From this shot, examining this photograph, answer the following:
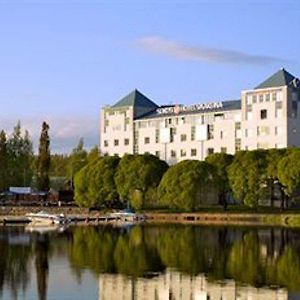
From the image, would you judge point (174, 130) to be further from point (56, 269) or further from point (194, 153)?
point (56, 269)

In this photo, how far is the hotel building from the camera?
11994 cm

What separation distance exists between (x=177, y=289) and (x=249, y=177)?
6249cm

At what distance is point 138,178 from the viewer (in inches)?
4213

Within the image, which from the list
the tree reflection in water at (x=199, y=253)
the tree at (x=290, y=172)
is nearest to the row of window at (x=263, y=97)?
the tree at (x=290, y=172)

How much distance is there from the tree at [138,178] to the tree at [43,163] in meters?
24.0

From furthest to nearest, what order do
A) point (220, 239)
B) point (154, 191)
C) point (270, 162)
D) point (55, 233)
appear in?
point (154, 191), point (270, 162), point (55, 233), point (220, 239)

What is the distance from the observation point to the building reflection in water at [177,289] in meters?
33.4

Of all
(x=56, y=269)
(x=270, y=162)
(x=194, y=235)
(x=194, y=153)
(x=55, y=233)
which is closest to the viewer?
(x=56, y=269)

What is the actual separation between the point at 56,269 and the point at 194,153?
8833 centimetres

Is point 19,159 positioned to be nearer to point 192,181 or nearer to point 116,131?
point 116,131

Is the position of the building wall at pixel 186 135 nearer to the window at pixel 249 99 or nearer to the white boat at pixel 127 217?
the window at pixel 249 99

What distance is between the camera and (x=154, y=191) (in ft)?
355

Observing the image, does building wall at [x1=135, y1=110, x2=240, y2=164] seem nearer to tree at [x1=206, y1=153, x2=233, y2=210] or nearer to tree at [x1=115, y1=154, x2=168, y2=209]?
tree at [x1=206, y1=153, x2=233, y2=210]

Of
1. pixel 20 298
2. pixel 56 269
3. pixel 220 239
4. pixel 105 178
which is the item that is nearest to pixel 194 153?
pixel 105 178
